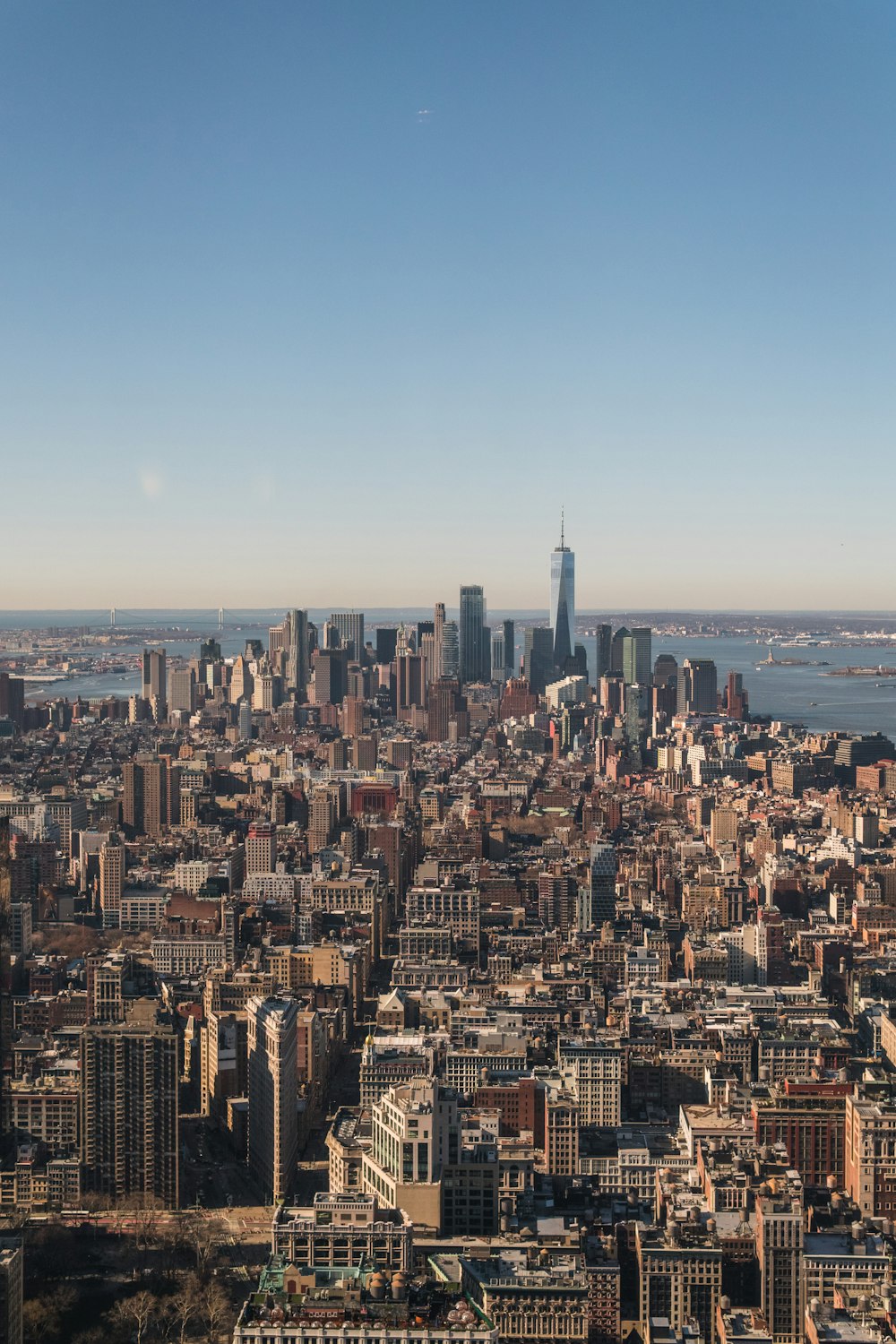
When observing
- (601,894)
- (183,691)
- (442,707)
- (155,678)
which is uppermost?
(155,678)

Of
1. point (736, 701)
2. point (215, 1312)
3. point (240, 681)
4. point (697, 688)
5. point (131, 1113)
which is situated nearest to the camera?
point (215, 1312)

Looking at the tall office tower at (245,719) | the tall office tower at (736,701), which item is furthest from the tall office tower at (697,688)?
the tall office tower at (245,719)

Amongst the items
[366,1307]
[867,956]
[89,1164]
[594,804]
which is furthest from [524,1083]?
[594,804]

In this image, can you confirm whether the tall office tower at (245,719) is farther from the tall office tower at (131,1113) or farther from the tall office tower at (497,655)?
the tall office tower at (131,1113)

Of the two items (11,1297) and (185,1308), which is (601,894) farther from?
(11,1297)

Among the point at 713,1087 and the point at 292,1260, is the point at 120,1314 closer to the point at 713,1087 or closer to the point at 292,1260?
the point at 292,1260

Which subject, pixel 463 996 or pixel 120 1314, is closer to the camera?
pixel 120 1314

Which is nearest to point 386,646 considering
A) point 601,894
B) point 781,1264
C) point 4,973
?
point 601,894

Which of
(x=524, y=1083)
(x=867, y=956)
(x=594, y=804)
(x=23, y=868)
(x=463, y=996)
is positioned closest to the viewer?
(x=524, y=1083)
